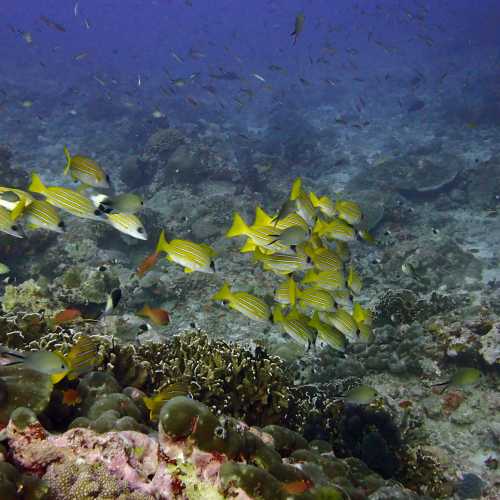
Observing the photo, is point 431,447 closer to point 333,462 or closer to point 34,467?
point 333,462

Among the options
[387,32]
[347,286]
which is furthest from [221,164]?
[387,32]

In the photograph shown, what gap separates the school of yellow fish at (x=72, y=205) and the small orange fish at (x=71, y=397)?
1.70 meters

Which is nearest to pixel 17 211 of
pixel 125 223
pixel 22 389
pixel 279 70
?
pixel 125 223

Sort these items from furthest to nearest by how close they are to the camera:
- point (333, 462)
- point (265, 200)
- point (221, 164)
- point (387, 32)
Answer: point (387, 32), point (221, 164), point (265, 200), point (333, 462)

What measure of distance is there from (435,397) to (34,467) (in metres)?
5.82

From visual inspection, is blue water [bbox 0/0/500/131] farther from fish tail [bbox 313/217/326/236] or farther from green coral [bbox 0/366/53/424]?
green coral [bbox 0/366/53/424]

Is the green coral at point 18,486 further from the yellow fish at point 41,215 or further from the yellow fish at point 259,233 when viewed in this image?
the yellow fish at point 259,233

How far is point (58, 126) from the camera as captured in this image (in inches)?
1067

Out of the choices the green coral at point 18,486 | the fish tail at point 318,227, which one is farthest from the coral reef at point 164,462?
the fish tail at point 318,227

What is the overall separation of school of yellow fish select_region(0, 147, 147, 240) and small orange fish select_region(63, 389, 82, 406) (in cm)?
170

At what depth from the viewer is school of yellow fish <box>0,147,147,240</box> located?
396cm

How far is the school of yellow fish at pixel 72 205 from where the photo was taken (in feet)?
13.0

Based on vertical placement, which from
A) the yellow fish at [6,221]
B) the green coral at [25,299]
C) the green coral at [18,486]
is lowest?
the green coral at [25,299]

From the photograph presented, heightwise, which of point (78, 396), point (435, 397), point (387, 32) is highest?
point (78, 396)
